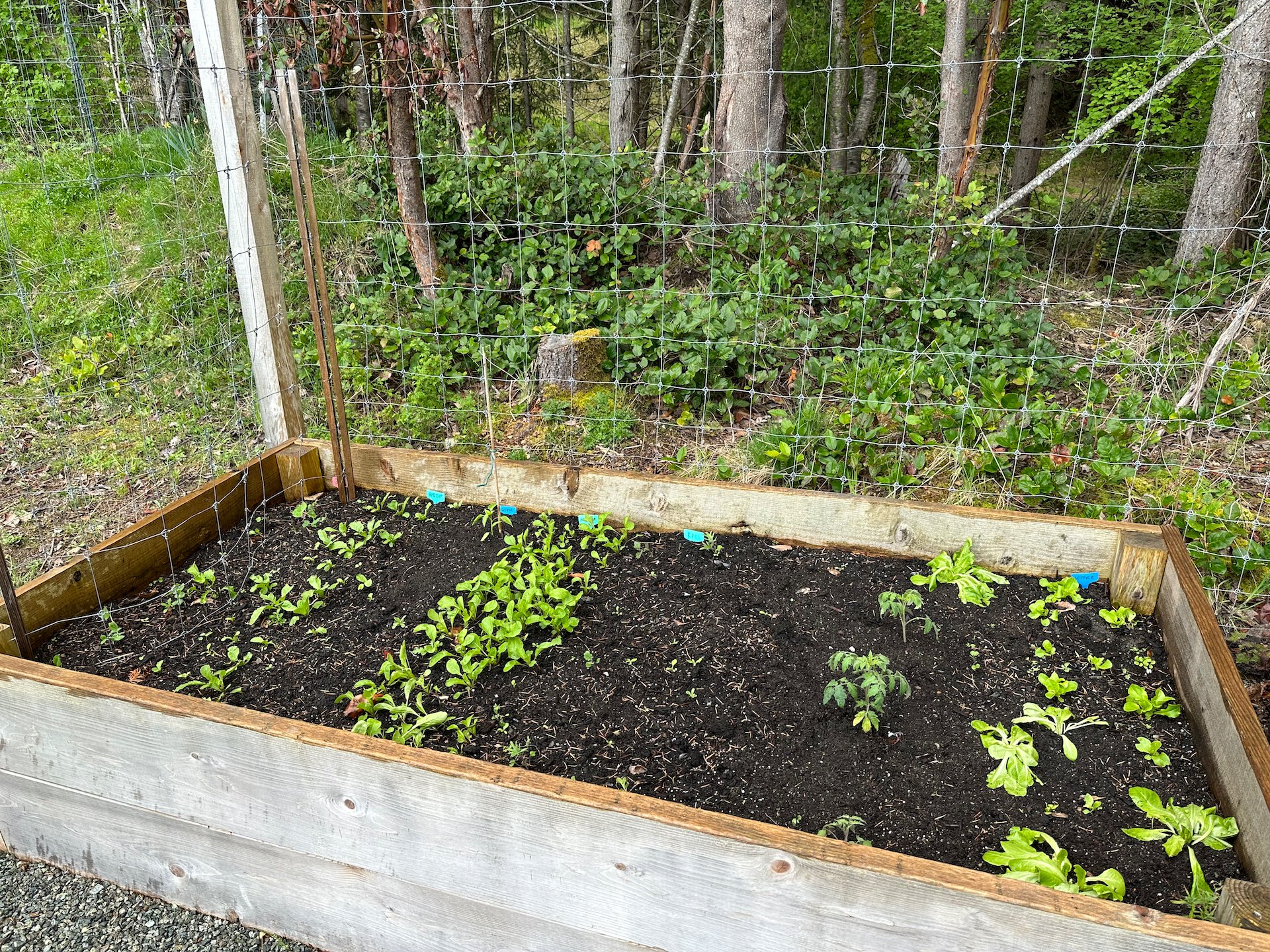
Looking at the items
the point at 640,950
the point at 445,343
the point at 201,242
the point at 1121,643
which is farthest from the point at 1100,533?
the point at 201,242

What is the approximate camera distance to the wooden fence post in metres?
2.74

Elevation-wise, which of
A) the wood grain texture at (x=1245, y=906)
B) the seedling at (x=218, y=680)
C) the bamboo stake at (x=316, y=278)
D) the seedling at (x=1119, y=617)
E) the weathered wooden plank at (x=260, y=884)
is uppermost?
the bamboo stake at (x=316, y=278)

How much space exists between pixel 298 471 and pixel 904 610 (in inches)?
80.7

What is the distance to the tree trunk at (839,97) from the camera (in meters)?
7.45

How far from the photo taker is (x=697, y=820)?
1451mm

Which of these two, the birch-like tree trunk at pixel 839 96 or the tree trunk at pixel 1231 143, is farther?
the birch-like tree trunk at pixel 839 96

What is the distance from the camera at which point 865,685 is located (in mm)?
1967

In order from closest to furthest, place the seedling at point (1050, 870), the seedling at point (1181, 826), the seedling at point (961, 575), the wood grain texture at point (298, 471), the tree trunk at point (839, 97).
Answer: the seedling at point (1050, 870)
the seedling at point (1181, 826)
the seedling at point (961, 575)
the wood grain texture at point (298, 471)
the tree trunk at point (839, 97)

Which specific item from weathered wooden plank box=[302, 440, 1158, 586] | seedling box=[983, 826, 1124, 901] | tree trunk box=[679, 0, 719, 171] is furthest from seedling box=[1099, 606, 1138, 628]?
tree trunk box=[679, 0, 719, 171]

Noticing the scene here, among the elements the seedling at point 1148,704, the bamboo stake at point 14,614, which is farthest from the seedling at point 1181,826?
the bamboo stake at point 14,614

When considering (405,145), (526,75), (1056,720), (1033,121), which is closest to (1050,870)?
(1056,720)

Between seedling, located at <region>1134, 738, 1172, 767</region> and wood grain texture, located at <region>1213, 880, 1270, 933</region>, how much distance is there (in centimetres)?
54

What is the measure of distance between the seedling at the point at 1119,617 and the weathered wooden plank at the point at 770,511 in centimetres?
15

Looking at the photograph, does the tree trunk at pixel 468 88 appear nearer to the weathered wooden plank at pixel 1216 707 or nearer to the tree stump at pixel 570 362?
the tree stump at pixel 570 362
